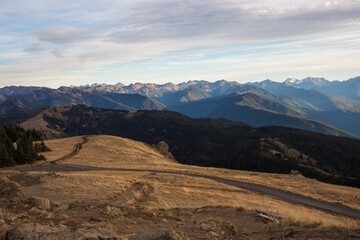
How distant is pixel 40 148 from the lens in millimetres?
77562

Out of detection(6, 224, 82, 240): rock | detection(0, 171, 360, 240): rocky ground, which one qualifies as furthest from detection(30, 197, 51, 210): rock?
detection(6, 224, 82, 240): rock

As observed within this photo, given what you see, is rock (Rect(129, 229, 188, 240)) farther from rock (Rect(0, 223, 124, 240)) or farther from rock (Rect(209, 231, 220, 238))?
rock (Rect(209, 231, 220, 238))

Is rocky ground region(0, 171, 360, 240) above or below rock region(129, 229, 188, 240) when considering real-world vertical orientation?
below

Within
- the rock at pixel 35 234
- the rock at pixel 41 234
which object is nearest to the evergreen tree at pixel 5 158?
the rock at pixel 41 234

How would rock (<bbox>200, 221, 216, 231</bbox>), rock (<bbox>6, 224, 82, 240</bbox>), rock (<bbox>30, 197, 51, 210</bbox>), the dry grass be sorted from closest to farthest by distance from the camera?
1. rock (<bbox>6, 224, 82, 240</bbox>)
2. rock (<bbox>200, 221, 216, 231</bbox>)
3. rock (<bbox>30, 197, 51, 210</bbox>)
4. the dry grass

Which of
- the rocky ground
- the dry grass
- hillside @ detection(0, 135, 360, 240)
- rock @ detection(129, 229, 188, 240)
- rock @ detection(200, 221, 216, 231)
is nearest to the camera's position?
rock @ detection(129, 229, 188, 240)

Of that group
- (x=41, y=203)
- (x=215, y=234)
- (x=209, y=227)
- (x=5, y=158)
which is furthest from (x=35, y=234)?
(x=5, y=158)

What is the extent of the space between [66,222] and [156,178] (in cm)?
2946

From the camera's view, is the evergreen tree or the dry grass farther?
the evergreen tree

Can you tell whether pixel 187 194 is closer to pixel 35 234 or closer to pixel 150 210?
pixel 150 210

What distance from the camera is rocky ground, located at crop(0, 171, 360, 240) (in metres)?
11.4

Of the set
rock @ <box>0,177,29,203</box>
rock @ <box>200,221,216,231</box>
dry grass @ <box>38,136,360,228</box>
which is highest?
rock @ <box>200,221,216,231</box>

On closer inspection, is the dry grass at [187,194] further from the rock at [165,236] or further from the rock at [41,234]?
the rock at [41,234]

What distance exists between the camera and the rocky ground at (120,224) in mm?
11375
